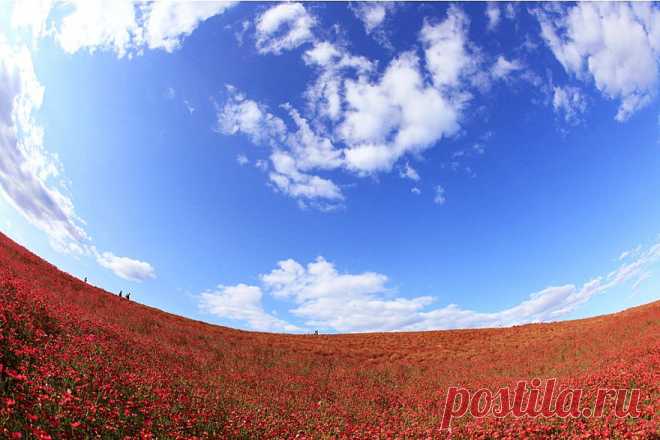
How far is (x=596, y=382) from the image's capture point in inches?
464

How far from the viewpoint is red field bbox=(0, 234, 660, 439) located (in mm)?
6336

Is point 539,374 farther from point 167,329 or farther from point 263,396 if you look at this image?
point 167,329

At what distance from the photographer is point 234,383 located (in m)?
12.4

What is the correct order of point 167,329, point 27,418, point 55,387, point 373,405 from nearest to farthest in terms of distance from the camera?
point 27,418 → point 55,387 → point 373,405 → point 167,329

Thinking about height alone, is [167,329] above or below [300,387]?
above

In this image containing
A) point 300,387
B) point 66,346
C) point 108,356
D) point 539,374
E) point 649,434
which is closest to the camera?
point 649,434

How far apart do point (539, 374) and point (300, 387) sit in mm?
11958

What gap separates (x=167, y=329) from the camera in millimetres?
21828

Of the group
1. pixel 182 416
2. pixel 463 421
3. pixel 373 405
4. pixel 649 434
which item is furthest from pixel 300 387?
pixel 649 434

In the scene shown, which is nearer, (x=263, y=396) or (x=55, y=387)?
(x=55, y=387)

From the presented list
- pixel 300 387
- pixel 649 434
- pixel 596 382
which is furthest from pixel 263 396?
pixel 596 382

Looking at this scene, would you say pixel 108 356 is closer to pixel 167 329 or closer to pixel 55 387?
pixel 55 387

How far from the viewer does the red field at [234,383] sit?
20.8ft

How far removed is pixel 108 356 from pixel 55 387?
345cm
